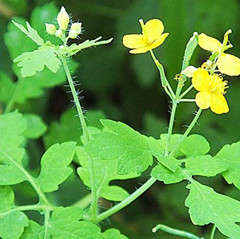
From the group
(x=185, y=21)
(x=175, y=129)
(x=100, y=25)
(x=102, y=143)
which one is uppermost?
(x=102, y=143)

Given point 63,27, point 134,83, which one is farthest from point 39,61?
point 134,83

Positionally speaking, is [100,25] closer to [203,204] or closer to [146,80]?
[146,80]

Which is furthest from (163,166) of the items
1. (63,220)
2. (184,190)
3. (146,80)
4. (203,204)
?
(146,80)

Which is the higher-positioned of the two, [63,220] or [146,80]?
[63,220]

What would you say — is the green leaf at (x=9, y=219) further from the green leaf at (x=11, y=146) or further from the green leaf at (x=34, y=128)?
the green leaf at (x=34, y=128)

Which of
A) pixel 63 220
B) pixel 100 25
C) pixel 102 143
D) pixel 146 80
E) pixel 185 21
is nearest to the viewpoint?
pixel 102 143

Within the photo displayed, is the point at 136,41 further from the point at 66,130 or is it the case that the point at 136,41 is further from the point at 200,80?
the point at 66,130
